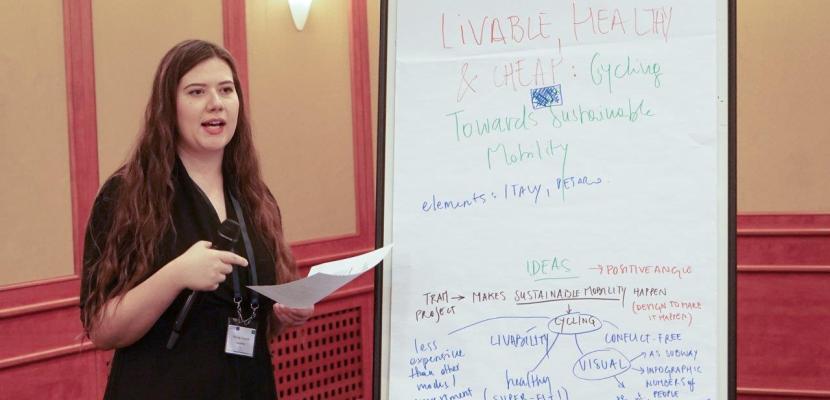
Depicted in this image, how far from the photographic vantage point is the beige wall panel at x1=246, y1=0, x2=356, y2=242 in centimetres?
449

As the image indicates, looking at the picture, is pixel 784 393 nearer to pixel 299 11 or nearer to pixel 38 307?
pixel 299 11

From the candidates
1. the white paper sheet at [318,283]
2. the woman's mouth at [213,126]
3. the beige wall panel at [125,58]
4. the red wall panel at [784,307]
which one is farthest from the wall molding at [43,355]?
the red wall panel at [784,307]

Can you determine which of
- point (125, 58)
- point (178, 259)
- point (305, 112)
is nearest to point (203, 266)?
point (178, 259)

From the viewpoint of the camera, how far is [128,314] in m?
2.10

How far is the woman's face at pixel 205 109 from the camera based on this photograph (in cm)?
222

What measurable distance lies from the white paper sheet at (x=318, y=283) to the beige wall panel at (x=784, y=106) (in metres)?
3.02

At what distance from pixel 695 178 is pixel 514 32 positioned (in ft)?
1.56

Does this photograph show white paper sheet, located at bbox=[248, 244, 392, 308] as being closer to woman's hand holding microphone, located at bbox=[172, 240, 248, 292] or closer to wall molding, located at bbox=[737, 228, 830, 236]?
woman's hand holding microphone, located at bbox=[172, 240, 248, 292]

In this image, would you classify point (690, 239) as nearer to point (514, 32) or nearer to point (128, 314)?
point (514, 32)

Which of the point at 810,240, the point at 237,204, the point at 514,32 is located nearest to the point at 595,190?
the point at 514,32

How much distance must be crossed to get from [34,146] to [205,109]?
4.74ft

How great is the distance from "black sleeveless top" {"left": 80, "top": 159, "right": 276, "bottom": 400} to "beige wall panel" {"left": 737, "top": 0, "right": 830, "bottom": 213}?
304 cm

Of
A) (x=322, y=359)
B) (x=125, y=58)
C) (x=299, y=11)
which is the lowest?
(x=322, y=359)

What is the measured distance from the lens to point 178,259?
2100mm
